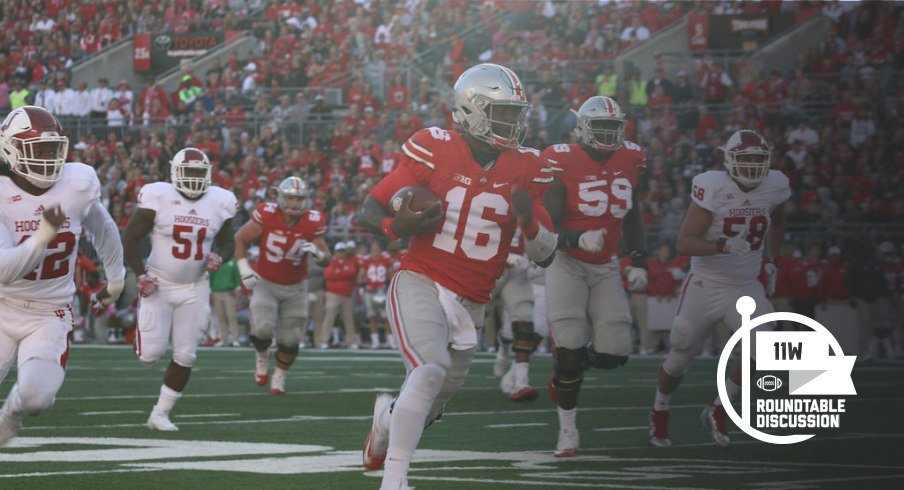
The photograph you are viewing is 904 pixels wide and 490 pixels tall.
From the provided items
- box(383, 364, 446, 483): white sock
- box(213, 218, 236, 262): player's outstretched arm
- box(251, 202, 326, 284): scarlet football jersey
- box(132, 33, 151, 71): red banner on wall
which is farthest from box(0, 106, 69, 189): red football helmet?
box(132, 33, 151, 71): red banner on wall

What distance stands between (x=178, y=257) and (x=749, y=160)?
3.82 meters

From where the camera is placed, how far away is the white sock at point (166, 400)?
28.9 ft

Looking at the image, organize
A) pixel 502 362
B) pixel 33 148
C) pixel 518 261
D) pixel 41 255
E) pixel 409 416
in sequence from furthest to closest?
pixel 502 362, pixel 518 261, pixel 33 148, pixel 41 255, pixel 409 416

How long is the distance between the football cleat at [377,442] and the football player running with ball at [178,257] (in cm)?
338

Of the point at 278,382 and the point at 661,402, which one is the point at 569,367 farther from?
the point at 278,382

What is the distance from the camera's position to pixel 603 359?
802cm

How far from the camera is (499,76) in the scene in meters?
5.95

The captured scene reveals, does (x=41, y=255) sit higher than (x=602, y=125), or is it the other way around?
(x=602, y=125)

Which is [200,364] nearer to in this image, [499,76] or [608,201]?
[608,201]

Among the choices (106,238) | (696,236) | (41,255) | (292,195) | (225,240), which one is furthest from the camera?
(292,195)

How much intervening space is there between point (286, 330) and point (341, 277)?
7.40 metres

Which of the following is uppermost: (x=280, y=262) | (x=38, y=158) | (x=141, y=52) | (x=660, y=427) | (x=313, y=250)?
(x=141, y=52)

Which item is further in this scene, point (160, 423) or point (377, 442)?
point (160, 423)

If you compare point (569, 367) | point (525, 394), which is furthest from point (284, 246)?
point (569, 367)
